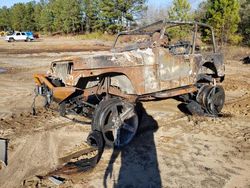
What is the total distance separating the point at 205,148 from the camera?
6.11 meters

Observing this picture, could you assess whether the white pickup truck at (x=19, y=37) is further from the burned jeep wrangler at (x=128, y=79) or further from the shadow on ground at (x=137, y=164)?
the shadow on ground at (x=137, y=164)

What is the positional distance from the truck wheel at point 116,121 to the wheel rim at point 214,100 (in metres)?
2.43

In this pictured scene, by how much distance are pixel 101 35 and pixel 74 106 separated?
5109 cm

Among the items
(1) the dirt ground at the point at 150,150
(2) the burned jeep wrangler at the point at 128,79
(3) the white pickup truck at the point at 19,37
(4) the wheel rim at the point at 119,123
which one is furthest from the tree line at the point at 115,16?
(3) the white pickup truck at the point at 19,37

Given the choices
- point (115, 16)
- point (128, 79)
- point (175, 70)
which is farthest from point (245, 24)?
point (128, 79)

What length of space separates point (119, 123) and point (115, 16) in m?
46.0

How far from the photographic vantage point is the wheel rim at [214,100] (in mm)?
8088

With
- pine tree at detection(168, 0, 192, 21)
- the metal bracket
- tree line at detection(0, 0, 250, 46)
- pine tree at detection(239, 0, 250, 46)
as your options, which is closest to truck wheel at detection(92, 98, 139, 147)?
the metal bracket

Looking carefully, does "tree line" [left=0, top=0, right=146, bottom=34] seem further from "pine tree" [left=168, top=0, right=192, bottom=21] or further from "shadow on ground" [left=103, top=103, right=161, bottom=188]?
"shadow on ground" [left=103, top=103, right=161, bottom=188]

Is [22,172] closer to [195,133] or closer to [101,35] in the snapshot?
[195,133]

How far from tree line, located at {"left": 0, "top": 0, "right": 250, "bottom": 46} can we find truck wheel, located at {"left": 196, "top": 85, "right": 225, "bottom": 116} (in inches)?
149

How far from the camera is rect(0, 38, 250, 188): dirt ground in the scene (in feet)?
16.0

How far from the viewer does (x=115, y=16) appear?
5050 centimetres

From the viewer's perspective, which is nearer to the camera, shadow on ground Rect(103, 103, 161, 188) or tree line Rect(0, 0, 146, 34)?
shadow on ground Rect(103, 103, 161, 188)
